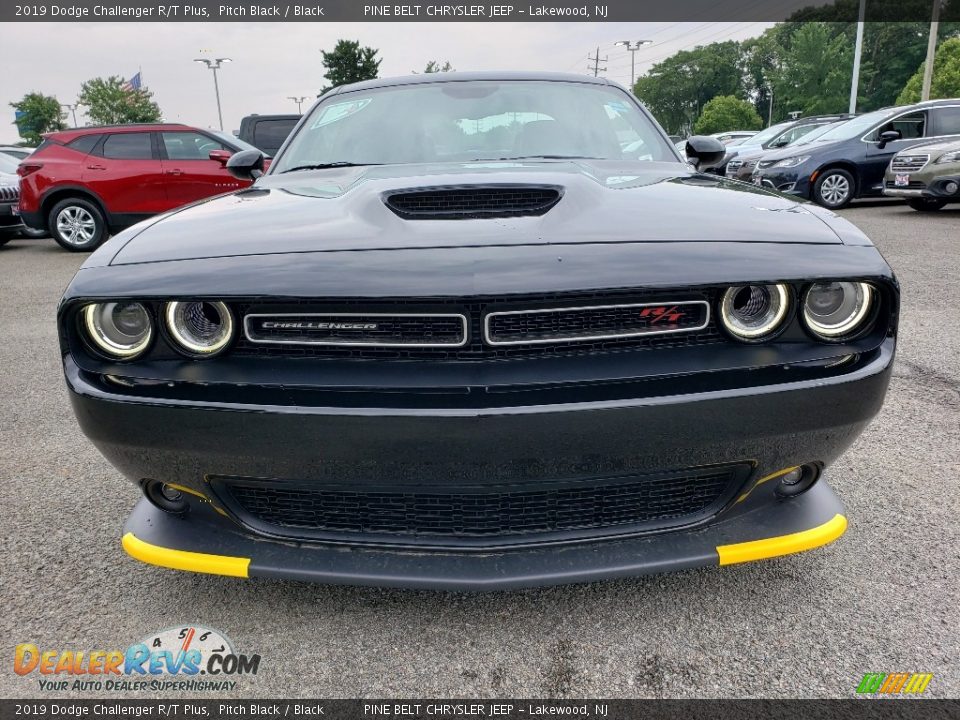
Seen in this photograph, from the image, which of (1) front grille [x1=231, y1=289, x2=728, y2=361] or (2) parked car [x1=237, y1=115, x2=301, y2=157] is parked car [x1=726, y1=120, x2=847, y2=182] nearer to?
(2) parked car [x1=237, y1=115, x2=301, y2=157]

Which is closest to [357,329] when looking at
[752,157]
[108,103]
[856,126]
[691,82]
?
[856,126]

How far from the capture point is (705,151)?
299cm

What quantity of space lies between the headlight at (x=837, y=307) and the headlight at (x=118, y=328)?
1.48m

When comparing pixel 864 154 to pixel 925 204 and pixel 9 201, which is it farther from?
pixel 9 201

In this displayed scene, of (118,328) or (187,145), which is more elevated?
(187,145)

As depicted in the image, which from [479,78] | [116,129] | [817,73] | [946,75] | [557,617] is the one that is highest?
[817,73]

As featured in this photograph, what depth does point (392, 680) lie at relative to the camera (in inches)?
63.3

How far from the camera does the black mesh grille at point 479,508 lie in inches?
62.7

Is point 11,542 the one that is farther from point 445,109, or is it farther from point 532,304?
point 445,109

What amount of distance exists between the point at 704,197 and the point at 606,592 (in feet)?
3.54

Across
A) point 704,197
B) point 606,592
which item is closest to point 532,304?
point 704,197

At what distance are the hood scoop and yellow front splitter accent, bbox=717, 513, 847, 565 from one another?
90cm

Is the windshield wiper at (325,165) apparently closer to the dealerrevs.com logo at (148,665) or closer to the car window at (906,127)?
the dealerrevs.com logo at (148,665)

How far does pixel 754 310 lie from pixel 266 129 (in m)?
12.8
